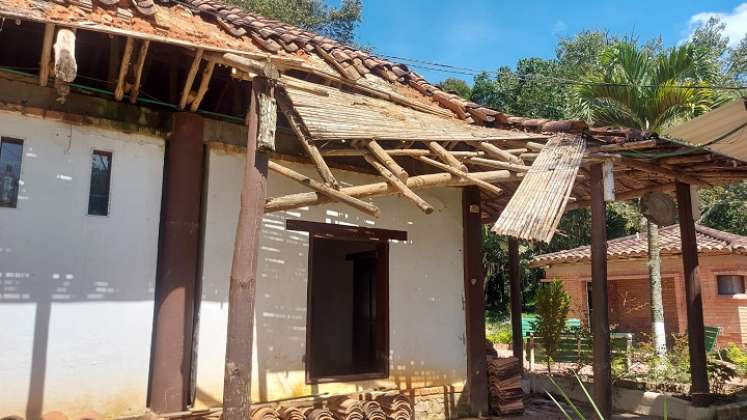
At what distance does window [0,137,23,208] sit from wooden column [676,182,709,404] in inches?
296

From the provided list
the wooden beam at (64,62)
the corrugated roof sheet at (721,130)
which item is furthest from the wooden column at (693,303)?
the wooden beam at (64,62)

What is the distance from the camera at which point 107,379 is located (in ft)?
15.7

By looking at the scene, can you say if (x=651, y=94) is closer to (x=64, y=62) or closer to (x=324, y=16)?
(x=64, y=62)

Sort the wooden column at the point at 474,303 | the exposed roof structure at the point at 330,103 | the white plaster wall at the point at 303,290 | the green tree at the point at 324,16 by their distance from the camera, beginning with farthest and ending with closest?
the green tree at the point at 324,16, the wooden column at the point at 474,303, the white plaster wall at the point at 303,290, the exposed roof structure at the point at 330,103

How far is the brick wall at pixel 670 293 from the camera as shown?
14281 mm

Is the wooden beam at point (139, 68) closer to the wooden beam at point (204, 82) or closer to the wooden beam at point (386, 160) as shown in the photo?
the wooden beam at point (204, 82)

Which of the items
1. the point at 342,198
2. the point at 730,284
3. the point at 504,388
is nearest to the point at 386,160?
the point at 342,198

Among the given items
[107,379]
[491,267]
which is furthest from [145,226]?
[491,267]

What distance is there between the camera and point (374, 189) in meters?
4.66

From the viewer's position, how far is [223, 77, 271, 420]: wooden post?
3.63 metres

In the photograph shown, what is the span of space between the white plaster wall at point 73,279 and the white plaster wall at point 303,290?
2.03 feet

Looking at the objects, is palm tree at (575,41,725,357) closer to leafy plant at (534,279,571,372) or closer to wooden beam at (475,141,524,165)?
leafy plant at (534,279,571,372)

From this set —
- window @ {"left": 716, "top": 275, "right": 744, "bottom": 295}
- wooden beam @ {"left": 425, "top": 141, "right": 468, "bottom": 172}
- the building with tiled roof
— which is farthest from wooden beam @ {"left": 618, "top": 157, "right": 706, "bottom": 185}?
window @ {"left": 716, "top": 275, "right": 744, "bottom": 295}

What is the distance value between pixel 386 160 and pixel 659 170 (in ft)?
12.0
